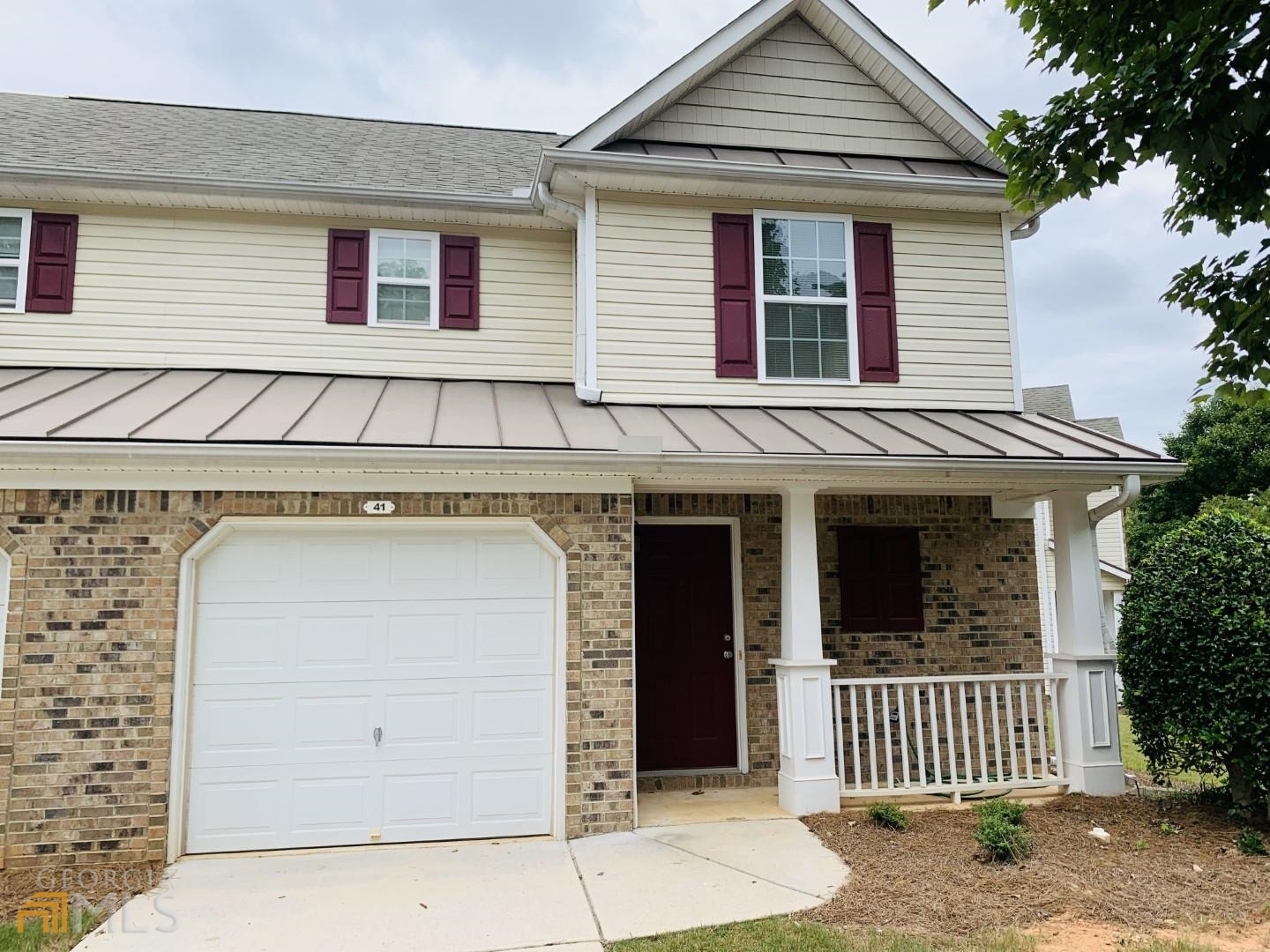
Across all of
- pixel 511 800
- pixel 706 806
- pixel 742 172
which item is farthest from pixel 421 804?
pixel 742 172

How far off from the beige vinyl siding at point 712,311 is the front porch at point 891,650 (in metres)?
0.99

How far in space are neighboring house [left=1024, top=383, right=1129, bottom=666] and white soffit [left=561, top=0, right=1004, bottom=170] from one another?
805 cm

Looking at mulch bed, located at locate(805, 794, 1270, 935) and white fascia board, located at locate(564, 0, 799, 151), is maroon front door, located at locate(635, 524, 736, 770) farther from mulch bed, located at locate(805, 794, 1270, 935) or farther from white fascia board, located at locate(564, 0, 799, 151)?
white fascia board, located at locate(564, 0, 799, 151)

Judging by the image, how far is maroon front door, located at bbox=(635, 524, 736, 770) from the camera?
314 inches

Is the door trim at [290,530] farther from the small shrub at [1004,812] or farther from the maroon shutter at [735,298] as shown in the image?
the small shrub at [1004,812]

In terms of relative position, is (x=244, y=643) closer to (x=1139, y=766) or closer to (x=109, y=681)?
(x=109, y=681)

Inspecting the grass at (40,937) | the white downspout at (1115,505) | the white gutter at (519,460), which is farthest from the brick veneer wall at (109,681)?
the white downspout at (1115,505)

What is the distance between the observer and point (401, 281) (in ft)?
27.6

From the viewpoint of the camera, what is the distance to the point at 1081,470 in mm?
6824

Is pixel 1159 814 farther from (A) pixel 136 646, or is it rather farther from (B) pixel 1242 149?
(A) pixel 136 646

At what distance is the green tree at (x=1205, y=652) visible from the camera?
6230 millimetres

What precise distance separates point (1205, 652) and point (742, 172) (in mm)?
5443

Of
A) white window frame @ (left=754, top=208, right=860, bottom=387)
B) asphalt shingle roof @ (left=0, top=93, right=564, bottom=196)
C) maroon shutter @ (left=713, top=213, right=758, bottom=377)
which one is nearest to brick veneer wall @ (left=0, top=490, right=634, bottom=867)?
maroon shutter @ (left=713, top=213, right=758, bottom=377)

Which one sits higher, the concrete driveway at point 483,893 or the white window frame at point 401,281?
the white window frame at point 401,281
